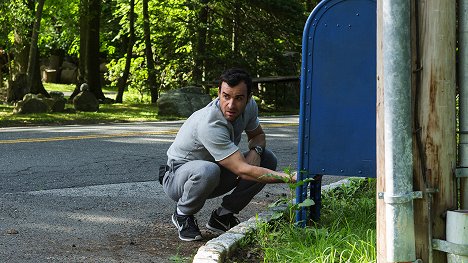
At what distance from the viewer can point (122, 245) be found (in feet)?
19.3

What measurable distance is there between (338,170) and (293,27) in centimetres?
2456

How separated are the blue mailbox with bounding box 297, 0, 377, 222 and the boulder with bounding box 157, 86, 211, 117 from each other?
16.5 meters

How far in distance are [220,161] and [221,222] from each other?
2.16ft

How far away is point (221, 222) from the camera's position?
248 inches

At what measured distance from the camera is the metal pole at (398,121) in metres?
3.46

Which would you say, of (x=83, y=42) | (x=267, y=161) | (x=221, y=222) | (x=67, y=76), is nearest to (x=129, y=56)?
(x=83, y=42)

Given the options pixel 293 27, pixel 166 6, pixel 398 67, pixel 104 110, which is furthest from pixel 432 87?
pixel 166 6

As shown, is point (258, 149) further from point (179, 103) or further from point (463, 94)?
point (179, 103)

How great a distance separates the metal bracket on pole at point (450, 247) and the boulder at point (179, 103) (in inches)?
725

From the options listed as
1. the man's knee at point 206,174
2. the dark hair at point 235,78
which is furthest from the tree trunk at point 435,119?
the man's knee at point 206,174

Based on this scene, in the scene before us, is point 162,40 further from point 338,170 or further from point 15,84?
point 338,170

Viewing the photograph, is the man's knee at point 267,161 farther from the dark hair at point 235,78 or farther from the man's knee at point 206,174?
the dark hair at point 235,78

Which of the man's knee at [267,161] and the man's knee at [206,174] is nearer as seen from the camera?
the man's knee at [206,174]

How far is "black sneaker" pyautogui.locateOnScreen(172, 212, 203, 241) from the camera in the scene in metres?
6.02
